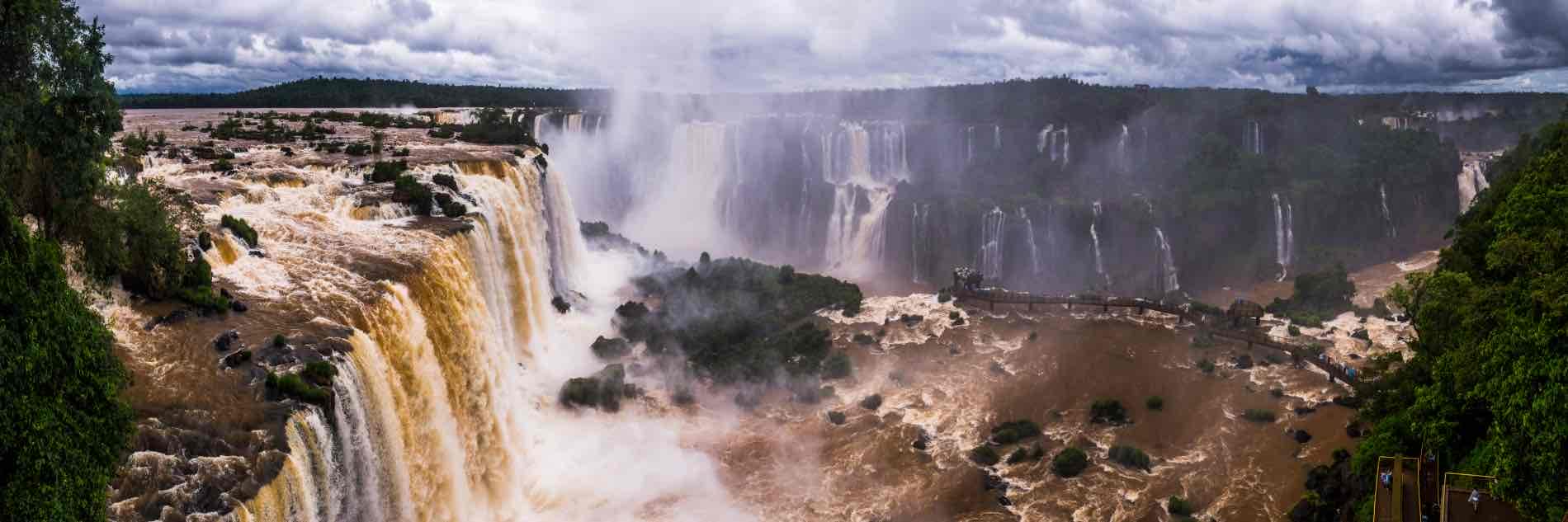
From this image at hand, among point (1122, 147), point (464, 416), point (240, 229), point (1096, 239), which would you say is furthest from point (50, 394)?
point (1122, 147)

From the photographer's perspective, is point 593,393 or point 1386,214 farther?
point 1386,214

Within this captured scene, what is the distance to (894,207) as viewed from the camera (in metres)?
53.5

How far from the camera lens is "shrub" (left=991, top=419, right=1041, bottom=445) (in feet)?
84.6

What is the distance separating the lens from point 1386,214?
5628cm

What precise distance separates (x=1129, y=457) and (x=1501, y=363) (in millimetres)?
10449

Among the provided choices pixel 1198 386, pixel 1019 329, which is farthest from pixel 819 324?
pixel 1198 386

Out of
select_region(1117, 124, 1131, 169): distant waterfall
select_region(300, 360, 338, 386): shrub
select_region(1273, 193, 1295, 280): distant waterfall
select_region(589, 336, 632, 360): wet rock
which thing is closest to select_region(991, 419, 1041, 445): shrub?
select_region(589, 336, 632, 360): wet rock

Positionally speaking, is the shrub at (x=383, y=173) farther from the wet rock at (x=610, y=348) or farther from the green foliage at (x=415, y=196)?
the wet rock at (x=610, y=348)

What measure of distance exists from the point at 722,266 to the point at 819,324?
327 inches

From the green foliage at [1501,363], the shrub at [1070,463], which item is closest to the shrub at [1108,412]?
the shrub at [1070,463]

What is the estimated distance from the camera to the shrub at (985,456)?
24.8 m

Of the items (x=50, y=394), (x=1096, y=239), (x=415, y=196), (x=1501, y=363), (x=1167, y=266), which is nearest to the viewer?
(x=50, y=394)

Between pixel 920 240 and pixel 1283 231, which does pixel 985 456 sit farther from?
pixel 1283 231

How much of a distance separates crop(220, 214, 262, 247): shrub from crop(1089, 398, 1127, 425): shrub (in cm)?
2181
